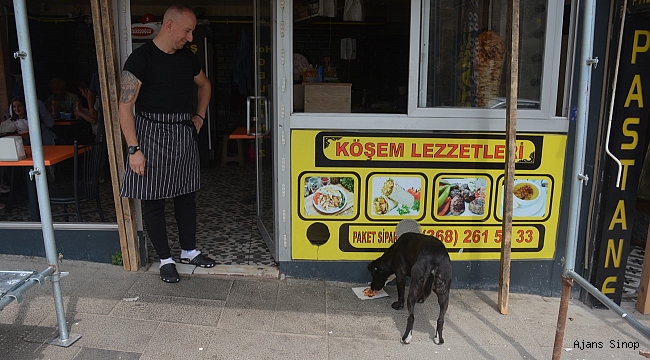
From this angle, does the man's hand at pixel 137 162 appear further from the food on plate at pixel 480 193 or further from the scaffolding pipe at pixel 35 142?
the food on plate at pixel 480 193

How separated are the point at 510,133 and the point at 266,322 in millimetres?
2088

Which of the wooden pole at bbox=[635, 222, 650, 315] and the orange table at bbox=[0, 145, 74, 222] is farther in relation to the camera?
the orange table at bbox=[0, 145, 74, 222]

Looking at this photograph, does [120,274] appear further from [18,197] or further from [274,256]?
[18,197]

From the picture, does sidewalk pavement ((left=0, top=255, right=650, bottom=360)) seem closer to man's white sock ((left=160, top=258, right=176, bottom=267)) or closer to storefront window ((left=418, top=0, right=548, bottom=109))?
man's white sock ((left=160, top=258, right=176, bottom=267))

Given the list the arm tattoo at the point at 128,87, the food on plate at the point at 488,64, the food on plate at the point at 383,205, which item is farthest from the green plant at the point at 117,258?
the food on plate at the point at 488,64

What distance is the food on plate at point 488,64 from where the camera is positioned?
3871mm

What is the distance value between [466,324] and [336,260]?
3.59ft

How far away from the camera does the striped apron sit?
12.2ft

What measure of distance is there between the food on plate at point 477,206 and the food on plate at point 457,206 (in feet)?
0.18

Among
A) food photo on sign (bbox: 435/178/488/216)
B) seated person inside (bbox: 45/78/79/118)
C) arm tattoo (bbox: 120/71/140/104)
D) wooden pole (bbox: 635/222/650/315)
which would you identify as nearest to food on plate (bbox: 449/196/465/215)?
food photo on sign (bbox: 435/178/488/216)

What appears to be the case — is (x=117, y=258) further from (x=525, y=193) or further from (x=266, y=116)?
(x=525, y=193)

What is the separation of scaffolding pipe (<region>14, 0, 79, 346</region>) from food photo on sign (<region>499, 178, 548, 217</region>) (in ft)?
10.2

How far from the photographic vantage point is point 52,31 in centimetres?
957

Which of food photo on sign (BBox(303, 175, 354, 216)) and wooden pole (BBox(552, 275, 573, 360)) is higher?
food photo on sign (BBox(303, 175, 354, 216))
